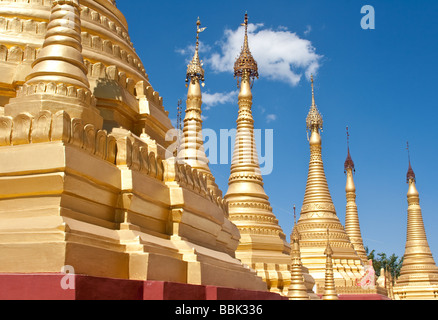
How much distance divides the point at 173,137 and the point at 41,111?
5.04m

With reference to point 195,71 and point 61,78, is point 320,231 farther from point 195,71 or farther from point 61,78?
point 61,78

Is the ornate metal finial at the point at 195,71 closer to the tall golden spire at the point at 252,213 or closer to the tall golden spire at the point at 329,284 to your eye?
the tall golden spire at the point at 252,213

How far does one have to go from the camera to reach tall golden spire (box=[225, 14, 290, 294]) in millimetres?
18172

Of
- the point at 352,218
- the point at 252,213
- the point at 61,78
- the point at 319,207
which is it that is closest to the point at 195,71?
the point at 252,213

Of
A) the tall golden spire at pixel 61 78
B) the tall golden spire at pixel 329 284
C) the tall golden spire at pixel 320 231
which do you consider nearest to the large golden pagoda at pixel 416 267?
the tall golden spire at pixel 320 231

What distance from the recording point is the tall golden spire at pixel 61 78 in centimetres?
715

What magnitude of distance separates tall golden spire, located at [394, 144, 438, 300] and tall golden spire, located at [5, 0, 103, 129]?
2947 centimetres

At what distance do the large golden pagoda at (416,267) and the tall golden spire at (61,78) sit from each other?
94.6 feet

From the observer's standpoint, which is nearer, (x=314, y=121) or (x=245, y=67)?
(x=245, y=67)

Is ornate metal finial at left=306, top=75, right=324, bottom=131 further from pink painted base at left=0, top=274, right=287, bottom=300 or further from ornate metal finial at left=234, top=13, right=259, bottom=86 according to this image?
pink painted base at left=0, top=274, right=287, bottom=300

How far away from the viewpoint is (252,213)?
63.3 feet

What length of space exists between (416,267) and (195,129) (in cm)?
2427

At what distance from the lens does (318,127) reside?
3198 cm

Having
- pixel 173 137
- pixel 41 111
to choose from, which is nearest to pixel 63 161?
pixel 41 111
